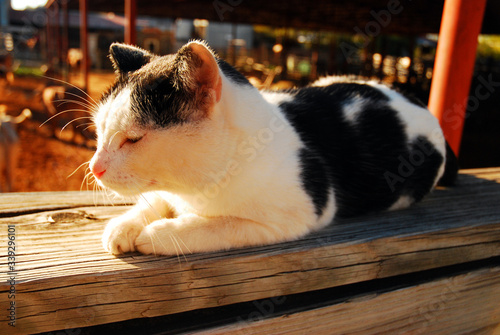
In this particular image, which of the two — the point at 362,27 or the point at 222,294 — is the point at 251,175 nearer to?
the point at 222,294

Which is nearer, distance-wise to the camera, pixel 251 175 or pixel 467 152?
pixel 251 175

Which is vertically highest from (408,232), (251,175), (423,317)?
(251,175)

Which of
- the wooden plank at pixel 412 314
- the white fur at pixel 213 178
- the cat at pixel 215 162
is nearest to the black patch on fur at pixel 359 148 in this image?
the cat at pixel 215 162

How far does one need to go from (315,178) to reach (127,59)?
869mm

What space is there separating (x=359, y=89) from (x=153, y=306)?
146cm

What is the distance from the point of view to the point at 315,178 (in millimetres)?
1560

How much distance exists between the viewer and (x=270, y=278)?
1.20m

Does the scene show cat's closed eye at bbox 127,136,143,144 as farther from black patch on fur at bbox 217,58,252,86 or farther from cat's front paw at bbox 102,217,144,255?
black patch on fur at bbox 217,58,252,86

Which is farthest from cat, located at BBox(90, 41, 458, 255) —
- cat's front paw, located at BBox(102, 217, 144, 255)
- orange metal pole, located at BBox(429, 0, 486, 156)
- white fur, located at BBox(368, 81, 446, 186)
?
orange metal pole, located at BBox(429, 0, 486, 156)

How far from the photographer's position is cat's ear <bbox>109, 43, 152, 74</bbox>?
151 cm

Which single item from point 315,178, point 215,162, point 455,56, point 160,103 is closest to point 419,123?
point 455,56

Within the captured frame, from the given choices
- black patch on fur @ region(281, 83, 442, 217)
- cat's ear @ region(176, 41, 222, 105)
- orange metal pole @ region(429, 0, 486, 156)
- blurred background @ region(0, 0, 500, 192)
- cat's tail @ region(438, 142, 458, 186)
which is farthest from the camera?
blurred background @ region(0, 0, 500, 192)

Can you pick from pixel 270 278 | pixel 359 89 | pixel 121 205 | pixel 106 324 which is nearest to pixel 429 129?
pixel 359 89

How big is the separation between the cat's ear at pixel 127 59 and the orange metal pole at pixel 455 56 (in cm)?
141
